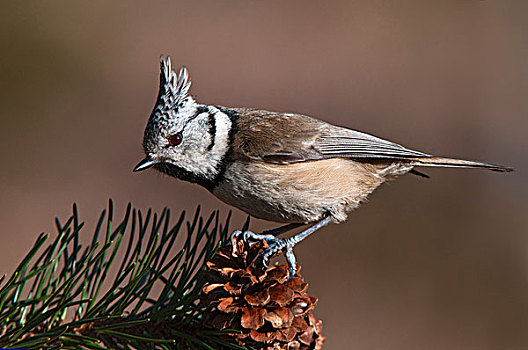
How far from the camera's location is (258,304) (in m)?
1.50

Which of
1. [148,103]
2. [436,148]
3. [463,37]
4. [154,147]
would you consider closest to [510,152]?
[436,148]

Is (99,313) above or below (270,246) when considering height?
below

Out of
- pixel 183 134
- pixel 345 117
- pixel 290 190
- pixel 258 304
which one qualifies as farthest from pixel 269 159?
pixel 345 117

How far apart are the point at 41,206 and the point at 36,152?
0.49 meters

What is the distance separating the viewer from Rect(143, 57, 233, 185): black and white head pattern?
225 cm

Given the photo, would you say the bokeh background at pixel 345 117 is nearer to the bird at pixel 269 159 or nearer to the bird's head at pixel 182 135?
the bird at pixel 269 159

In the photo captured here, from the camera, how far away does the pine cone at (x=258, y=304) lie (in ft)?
4.87

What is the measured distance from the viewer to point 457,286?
4.17 m

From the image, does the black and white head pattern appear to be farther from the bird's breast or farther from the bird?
the bird's breast

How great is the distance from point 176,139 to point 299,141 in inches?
21.2

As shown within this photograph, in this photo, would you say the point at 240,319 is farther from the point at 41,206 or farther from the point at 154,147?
the point at 41,206

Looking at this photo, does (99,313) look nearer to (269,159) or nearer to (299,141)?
(269,159)

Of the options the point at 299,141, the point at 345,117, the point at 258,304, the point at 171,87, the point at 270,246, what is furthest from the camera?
the point at 345,117

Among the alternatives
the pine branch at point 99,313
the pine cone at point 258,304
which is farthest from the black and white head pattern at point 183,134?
the pine cone at point 258,304
